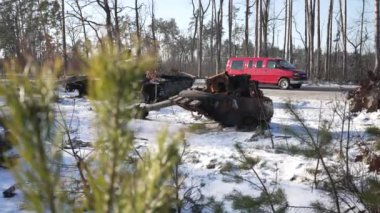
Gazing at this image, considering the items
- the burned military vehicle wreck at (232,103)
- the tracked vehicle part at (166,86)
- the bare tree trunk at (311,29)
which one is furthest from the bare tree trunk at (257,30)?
the burned military vehicle wreck at (232,103)

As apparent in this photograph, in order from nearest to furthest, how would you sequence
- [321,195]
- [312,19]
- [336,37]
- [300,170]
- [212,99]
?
[321,195] → [300,170] → [212,99] → [312,19] → [336,37]

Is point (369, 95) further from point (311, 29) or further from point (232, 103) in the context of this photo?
point (311, 29)

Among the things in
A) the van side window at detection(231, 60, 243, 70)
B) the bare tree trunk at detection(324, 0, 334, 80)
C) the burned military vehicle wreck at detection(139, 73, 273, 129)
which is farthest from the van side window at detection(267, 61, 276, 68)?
the burned military vehicle wreck at detection(139, 73, 273, 129)

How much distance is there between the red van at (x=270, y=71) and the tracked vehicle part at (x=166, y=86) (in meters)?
8.47

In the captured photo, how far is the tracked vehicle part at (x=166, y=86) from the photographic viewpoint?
634 inches

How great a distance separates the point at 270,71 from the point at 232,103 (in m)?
14.2

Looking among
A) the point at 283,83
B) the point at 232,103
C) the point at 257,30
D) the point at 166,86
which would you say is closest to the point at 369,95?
the point at 232,103

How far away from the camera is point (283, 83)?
24984 millimetres

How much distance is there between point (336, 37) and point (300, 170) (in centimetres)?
4465

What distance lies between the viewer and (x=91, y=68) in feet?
2.05

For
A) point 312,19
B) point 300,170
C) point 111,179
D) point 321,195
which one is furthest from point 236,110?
point 312,19

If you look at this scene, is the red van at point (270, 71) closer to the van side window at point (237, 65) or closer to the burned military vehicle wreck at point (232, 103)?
the van side window at point (237, 65)

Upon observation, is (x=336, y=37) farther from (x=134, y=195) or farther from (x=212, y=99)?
(x=134, y=195)

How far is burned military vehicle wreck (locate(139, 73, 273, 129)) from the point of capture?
1145 centimetres
